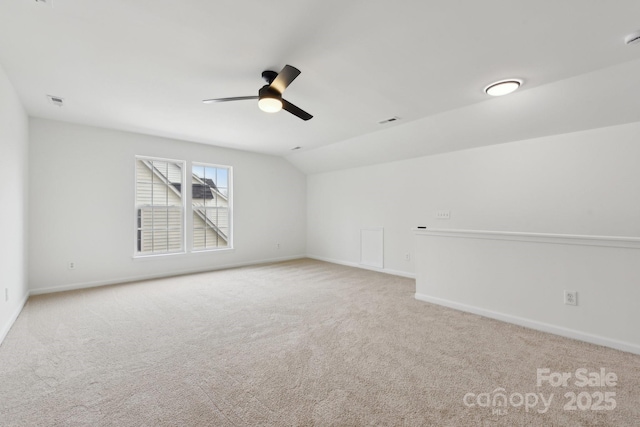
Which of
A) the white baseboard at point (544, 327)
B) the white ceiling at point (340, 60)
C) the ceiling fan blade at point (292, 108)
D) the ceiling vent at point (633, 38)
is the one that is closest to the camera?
the white ceiling at point (340, 60)

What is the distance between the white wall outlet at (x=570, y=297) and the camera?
2.60m

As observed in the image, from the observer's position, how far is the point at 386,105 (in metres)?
3.47

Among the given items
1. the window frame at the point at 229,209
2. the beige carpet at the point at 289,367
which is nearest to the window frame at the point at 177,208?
the window frame at the point at 229,209

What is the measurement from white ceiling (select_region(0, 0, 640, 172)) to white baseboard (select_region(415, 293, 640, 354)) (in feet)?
7.99

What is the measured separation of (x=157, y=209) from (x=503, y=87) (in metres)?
5.61

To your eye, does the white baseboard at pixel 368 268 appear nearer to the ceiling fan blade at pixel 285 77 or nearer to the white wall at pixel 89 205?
the white wall at pixel 89 205

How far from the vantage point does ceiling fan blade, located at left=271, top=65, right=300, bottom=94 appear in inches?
87.7

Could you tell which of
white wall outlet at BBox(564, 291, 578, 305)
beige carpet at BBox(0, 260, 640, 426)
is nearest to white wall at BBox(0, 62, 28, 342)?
beige carpet at BBox(0, 260, 640, 426)

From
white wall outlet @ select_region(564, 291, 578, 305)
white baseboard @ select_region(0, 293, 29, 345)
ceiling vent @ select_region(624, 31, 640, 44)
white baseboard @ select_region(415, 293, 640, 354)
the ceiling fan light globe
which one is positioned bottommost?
white baseboard @ select_region(415, 293, 640, 354)

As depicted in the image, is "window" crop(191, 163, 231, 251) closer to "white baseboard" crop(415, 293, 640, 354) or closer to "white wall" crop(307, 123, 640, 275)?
"white wall" crop(307, 123, 640, 275)

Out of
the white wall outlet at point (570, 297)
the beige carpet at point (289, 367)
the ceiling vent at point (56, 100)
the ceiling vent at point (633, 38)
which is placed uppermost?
the ceiling vent at point (56, 100)

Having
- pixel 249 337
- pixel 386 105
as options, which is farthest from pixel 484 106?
pixel 249 337

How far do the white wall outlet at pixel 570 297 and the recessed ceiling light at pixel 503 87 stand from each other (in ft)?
7.07

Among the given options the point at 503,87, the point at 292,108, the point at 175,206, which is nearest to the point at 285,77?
the point at 292,108
